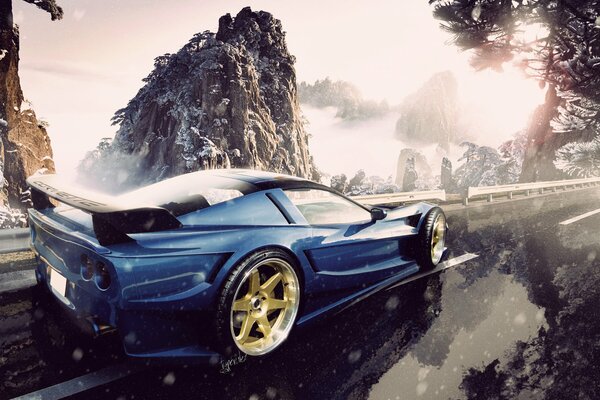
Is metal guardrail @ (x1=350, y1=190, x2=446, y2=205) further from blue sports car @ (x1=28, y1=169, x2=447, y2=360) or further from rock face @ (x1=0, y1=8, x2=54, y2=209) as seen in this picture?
rock face @ (x1=0, y1=8, x2=54, y2=209)

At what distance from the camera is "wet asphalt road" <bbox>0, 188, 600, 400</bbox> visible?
2.11 metres

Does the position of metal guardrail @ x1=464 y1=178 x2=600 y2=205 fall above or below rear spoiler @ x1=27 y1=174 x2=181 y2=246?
below

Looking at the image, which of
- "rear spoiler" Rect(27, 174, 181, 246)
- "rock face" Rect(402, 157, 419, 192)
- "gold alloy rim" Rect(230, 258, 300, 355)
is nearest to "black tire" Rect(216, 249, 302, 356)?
"gold alloy rim" Rect(230, 258, 300, 355)

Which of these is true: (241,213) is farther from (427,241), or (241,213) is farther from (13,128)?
(13,128)

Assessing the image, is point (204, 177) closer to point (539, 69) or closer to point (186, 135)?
point (539, 69)

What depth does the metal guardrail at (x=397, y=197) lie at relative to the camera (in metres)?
8.42

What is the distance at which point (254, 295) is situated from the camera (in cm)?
250

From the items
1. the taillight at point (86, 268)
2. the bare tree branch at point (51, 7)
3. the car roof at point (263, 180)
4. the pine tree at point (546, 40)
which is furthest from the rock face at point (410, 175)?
the taillight at point (86, 268)

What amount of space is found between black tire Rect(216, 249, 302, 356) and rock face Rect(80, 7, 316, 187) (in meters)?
56.6

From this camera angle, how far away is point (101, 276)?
1.99 m

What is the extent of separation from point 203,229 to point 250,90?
69645 mm

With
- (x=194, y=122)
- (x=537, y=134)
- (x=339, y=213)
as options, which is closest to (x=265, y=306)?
(x=339, y=213)

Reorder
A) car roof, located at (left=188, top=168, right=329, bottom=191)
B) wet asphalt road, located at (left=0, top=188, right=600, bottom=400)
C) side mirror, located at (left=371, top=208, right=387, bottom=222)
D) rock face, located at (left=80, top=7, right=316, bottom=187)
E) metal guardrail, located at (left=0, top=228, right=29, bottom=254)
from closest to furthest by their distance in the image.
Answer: wet asphalt road, located at (left=0, top=188, right=600, bottom=400) < car roof, located at (left=188, top=168, right=329, bottom=191) < side mirror, located at (left=371, top=208, right=387, bottom=222) < metal guardrail, located at (left=0, top=228, right=29, bottom=254) < rock face, located at (left=80, top=7, right=316, bottom=187)

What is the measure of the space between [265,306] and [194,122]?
65452 mm
